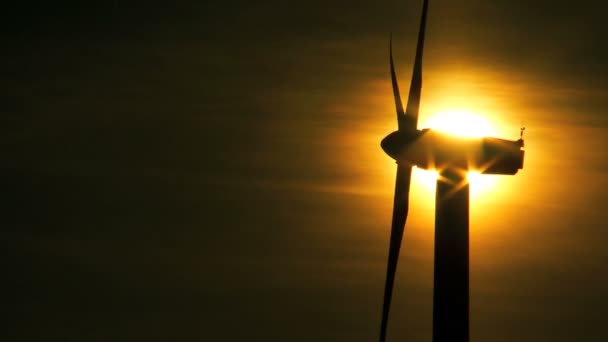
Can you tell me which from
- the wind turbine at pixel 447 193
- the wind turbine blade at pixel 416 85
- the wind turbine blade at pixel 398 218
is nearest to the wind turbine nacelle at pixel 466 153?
the wind turbine at pixel 447 193

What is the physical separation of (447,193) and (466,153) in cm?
129

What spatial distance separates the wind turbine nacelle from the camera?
2472 cm

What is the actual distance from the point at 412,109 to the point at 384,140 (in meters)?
1.80

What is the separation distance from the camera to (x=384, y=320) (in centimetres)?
2477

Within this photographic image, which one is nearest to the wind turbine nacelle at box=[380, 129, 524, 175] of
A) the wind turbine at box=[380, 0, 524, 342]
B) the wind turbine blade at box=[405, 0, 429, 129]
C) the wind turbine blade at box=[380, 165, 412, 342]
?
the wind turbine at box=[380, 0, 524, 342]

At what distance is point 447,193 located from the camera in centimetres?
2475

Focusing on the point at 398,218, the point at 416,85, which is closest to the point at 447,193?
the point at 398,218

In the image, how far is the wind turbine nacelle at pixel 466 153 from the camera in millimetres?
24719

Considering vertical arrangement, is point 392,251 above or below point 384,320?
above

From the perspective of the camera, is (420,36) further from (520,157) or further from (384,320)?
(384,320)

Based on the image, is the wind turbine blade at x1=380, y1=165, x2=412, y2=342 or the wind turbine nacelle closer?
the wind turbine nacelle

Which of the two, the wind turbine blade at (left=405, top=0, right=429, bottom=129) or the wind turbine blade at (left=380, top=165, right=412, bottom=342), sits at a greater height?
the wind turbine blade at (left=405, top=0, right=429, bottom=129)

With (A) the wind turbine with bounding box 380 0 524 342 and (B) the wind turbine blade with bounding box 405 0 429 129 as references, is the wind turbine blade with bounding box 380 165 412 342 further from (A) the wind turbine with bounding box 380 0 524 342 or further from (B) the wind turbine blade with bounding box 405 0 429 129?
(B) the wind turbine blade with bounding box 405 0 429 129

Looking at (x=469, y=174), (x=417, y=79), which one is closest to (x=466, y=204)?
(x=469, y=174)
